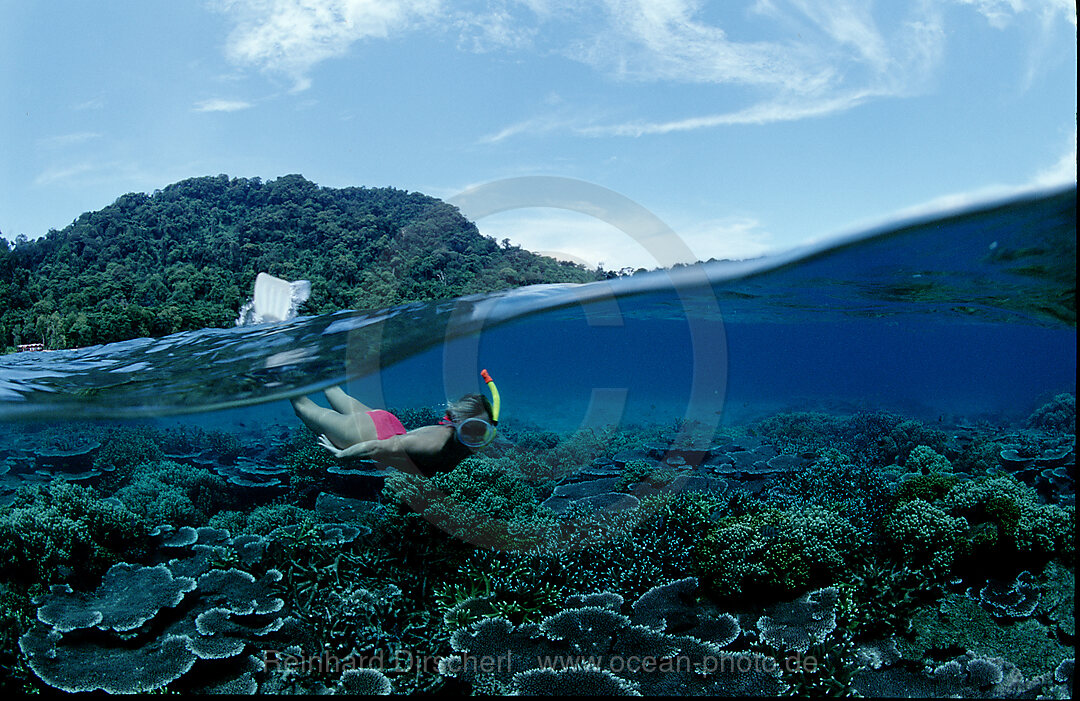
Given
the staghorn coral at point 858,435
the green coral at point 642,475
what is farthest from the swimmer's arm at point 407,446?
the staghorn coral at point 858,435

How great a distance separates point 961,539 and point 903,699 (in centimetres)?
208

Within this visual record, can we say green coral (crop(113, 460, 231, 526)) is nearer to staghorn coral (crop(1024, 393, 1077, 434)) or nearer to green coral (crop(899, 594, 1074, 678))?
green coral (crop(899, 594, 1074, 678))

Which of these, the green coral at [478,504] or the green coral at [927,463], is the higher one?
the green coral at [478,504]

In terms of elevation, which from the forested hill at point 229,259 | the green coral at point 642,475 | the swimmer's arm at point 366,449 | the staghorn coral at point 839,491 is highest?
the forested hill at point 229,259

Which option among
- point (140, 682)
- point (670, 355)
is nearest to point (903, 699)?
point (140, 682)

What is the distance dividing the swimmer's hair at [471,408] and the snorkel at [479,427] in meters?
0.10

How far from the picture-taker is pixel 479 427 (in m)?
5.01

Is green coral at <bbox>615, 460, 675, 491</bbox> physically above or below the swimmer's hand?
below

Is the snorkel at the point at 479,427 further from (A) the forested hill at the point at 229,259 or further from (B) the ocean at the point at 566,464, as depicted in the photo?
(A) the forested hill at the point at 229,259

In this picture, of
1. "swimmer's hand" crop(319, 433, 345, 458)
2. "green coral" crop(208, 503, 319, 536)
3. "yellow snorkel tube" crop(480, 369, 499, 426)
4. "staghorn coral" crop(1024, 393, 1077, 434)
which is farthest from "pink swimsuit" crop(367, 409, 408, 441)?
"staghorn coral" crop(1024, 393, 1077, 434)

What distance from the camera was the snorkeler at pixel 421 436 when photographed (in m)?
4.95

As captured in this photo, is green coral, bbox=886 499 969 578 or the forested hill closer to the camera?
green coral, bbox=886 499 969 578

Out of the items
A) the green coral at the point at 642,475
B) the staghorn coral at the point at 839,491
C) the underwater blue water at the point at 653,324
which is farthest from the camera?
the underwater blue water at the point at 653,324

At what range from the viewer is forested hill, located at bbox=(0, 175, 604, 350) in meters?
9.41
